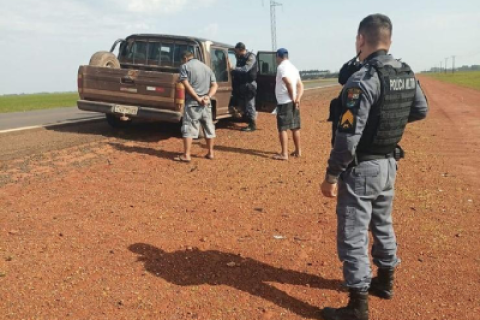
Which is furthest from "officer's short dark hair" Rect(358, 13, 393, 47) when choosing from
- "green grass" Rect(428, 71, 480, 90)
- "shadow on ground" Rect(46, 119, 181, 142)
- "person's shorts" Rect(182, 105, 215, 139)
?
"green grass" Rect(428, 71, 480, 90)

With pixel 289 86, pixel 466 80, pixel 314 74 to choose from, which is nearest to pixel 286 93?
pixel 289 86

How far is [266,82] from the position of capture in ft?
31.3

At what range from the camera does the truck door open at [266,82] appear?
9.49 m

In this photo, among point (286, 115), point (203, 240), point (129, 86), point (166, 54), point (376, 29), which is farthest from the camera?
point (166, 54)

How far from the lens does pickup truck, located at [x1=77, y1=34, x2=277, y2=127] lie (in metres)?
7.99

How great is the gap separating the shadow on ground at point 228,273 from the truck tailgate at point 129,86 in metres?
4.66

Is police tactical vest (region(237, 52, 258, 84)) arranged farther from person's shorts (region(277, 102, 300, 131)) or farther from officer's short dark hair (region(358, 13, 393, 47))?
officer's short dark hair (region(358, 13, 393, 47))

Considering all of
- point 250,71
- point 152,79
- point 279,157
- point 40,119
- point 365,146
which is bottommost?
point 279,157

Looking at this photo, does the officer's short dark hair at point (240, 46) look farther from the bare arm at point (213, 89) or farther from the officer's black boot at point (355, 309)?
the officer's black boot at point (355, 309)

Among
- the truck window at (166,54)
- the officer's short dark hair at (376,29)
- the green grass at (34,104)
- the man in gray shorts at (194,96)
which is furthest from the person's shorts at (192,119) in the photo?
the green grass at (34,104)

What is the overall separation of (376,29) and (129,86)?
6.37 metres

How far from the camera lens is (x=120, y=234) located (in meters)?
4.09

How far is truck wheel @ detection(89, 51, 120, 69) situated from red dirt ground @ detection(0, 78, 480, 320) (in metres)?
2.47

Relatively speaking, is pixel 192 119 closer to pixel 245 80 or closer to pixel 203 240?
pixel 245 80
